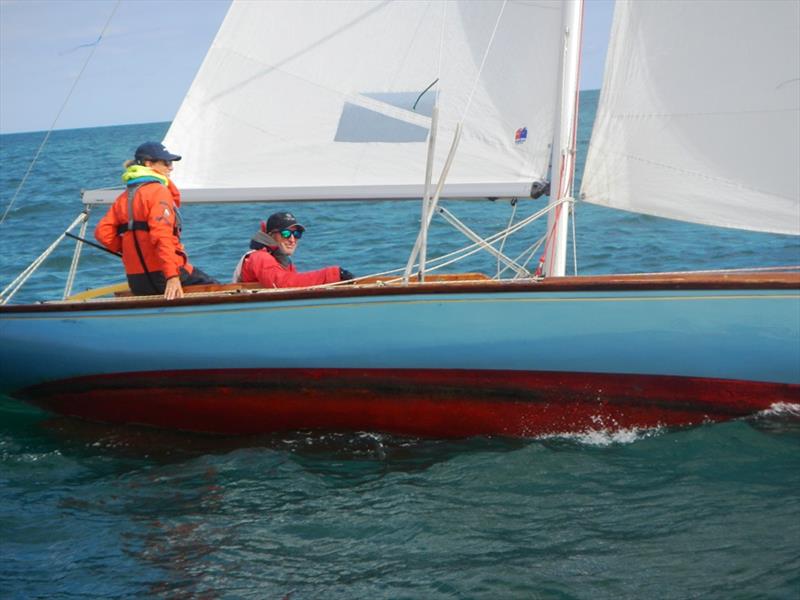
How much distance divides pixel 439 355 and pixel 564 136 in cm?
156

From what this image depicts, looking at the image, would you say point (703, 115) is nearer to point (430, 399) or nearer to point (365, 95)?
point (365, 95)

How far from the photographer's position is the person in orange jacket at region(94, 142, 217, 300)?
5984 mm

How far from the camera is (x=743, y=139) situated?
19.0 feet

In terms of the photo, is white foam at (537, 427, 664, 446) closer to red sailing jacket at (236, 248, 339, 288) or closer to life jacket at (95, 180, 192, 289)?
red sailing jacket at (236, 248, 339, 288)

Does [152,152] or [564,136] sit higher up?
[564,136]

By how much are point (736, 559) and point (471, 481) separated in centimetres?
146

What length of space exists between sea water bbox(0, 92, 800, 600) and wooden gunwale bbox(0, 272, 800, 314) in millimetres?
748

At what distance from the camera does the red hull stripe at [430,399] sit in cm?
564

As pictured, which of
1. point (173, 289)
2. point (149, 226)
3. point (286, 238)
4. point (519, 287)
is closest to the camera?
point (519, 287)

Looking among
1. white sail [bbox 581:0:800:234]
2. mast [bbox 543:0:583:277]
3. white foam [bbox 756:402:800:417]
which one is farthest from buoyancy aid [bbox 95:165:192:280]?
white foam [bbox 756:402:800:417]

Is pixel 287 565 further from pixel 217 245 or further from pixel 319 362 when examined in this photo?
pixel 217 245

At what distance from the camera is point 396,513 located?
5160 mm

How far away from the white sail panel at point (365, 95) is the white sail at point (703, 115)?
1.31ft

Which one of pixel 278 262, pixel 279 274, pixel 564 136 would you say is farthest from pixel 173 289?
pixel 564 136
